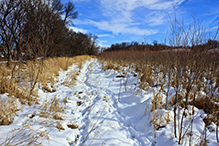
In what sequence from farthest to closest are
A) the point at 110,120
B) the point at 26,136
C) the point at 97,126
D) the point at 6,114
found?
the point at 110,120 → the point at 97,126 → the point at 6,114 → the point at 26,136

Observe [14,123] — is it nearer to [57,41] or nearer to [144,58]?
[144,58]

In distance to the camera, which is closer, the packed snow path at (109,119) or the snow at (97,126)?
the snow at (97,126)

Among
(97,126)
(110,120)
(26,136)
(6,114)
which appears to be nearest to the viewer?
(26,136)

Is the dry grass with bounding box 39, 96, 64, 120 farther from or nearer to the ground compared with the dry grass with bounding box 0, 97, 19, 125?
nearer to the ground

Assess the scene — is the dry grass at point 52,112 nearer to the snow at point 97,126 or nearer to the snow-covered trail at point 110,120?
the snow at point 97,126

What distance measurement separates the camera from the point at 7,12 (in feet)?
14.2

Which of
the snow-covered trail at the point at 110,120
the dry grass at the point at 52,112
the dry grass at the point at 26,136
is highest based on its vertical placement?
the dry grass at the point at 26,136

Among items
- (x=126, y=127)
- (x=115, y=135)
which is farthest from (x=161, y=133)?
(x=115, y=135)

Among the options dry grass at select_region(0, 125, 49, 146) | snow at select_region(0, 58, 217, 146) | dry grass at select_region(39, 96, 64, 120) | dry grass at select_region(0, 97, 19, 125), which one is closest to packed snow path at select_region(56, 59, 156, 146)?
snow at select_region(0, 58, 217, 146)

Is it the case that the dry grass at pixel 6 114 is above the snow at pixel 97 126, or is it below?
above

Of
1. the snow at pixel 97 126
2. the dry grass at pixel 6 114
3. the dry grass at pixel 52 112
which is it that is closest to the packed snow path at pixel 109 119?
the snow at pixel 97 126

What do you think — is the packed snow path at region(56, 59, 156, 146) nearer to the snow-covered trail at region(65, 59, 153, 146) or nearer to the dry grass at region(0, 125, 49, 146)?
the snow-covered trail at region(65, 59, 153, 146)

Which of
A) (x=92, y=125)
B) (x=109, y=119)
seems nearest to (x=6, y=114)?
(x=92, y=125)

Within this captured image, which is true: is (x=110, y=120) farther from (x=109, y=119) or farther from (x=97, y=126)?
(x=97, y=126)
